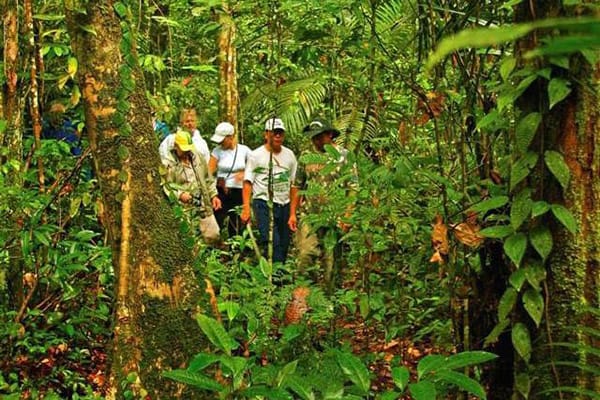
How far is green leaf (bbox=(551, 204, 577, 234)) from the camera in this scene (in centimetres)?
241

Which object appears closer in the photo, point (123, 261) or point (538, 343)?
point (538, 343)

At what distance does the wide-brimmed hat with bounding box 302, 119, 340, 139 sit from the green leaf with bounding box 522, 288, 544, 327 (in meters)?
3.78

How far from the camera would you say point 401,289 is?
4.42m

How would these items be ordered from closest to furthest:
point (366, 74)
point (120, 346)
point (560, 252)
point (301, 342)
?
point (560, 252) < point (120, 346) < point (301, 342) < point (366, 74)

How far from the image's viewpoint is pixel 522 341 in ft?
8.45

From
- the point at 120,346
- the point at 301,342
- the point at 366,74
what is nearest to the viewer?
the point at 120,346

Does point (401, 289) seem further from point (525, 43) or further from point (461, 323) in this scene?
point (525, 43)

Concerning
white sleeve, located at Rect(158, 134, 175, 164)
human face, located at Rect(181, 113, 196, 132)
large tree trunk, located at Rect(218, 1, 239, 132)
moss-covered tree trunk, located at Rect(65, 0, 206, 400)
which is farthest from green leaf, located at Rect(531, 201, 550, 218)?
large tree trunk, located at Rect(218, 1, 239, 132)

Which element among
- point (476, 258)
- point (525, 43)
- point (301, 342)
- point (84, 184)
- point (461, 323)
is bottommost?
point (301, 342)

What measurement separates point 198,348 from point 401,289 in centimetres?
152

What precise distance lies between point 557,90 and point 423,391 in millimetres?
1047

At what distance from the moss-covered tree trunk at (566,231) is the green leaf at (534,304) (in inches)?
1.5

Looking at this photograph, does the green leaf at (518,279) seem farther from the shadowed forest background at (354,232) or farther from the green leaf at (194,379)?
the green leaf at (194,379)

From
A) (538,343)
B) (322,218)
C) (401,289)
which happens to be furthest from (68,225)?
(538,343)
